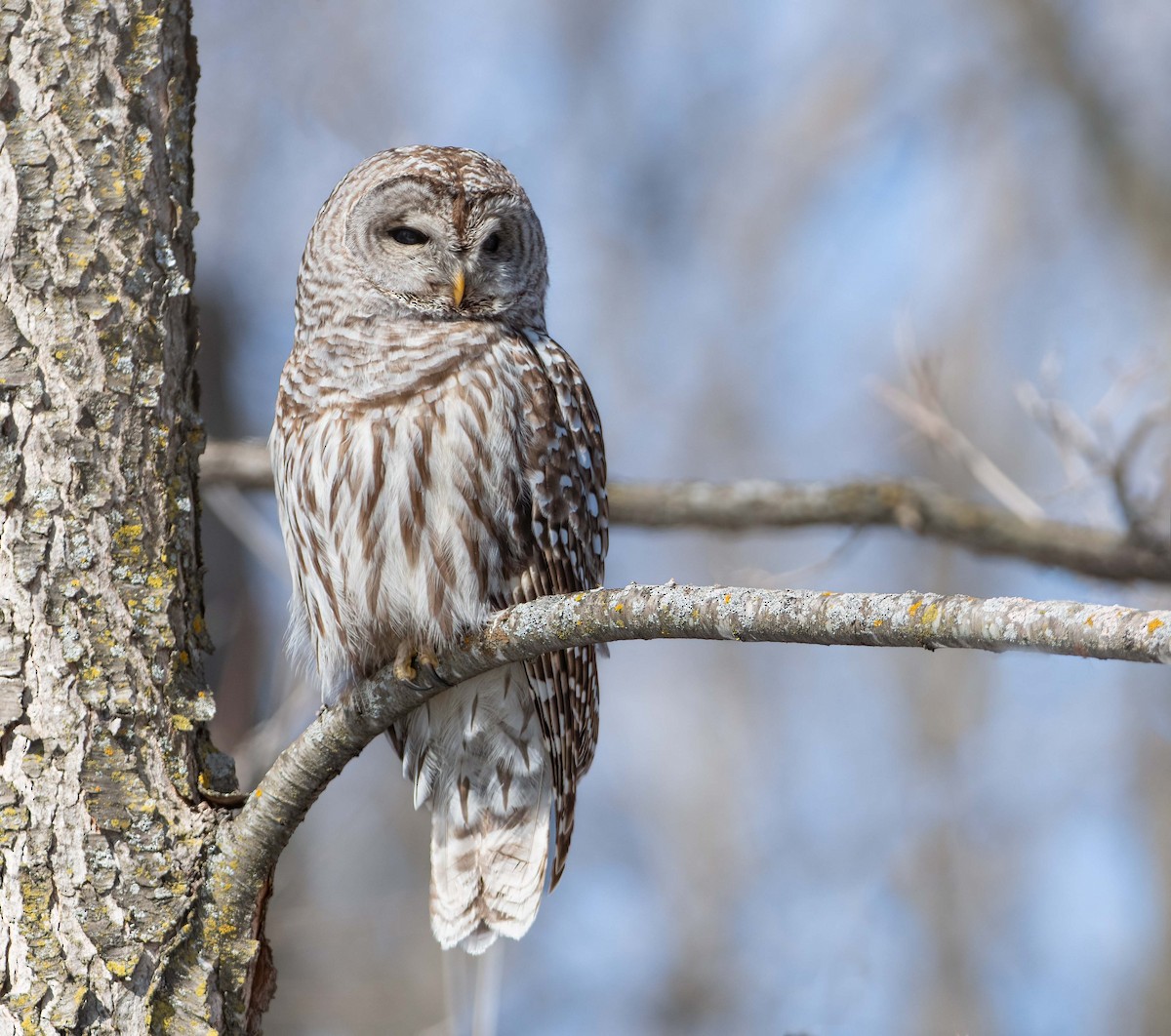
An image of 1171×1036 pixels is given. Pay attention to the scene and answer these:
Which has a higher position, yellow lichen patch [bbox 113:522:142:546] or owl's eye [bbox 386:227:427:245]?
owl's eye [bbox 386:227:427:245]

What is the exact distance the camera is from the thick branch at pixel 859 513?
16.0ft

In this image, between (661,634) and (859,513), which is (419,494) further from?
(859,513)

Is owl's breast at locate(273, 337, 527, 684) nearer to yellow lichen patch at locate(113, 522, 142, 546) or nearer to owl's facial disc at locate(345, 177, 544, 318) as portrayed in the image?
owl's facial disc at locate(345, 177, 544, 318)

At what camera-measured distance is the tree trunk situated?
2.78 m

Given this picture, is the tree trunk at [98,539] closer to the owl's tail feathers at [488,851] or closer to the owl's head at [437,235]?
the owl's head at [437,235]

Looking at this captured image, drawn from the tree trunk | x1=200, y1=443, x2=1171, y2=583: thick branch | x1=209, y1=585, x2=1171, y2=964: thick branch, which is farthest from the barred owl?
x1=200, y1=443, x2=1171, y2=583: thick branch

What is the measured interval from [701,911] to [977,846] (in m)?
2.52

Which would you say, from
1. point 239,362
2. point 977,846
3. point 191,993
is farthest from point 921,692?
point 191,993

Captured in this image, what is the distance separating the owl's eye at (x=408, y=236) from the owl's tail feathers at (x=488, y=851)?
1644 mm

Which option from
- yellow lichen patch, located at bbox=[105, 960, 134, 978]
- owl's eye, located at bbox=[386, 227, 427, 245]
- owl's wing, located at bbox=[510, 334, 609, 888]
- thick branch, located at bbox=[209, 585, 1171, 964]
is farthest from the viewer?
owl's eye, located at bbox=[386, 227, 427, 245]

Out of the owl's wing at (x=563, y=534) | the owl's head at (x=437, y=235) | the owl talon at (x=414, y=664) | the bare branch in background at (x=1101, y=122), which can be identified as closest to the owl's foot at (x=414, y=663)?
the owl talon at (x=414, y=664)

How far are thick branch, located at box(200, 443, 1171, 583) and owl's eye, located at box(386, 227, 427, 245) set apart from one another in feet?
3.93

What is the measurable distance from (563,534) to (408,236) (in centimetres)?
113

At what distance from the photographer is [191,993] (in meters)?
2.84
